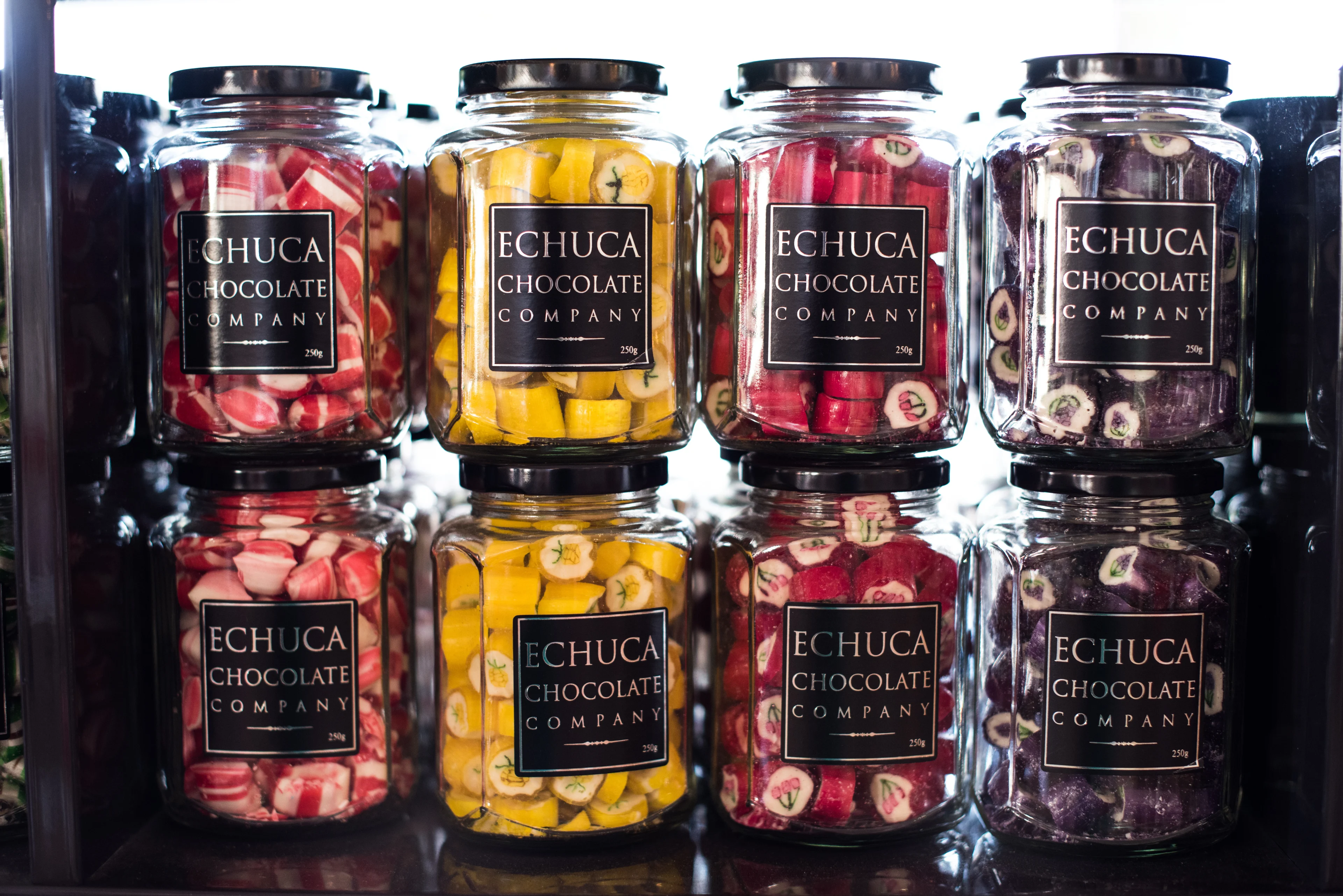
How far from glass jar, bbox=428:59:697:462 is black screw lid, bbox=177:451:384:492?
101 millimetres

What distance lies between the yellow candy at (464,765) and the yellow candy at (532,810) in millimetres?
24

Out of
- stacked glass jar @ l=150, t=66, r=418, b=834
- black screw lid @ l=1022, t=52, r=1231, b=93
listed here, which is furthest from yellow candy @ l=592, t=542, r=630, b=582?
black screw lid @ l=1022, t=52, r=1231, b=93

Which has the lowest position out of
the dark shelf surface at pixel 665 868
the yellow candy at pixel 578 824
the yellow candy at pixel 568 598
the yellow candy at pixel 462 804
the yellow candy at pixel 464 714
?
the dark shelf surface at pixel 665 868

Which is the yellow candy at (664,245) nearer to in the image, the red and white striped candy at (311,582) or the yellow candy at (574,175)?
the yellow candy at (574,175)

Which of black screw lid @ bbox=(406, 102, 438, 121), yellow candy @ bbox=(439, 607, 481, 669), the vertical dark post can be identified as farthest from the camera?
black screw lid @ bbox=(406, 102, 438, 121)

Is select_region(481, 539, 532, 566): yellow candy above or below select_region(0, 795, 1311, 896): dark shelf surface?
above

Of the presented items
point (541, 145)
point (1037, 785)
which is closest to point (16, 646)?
point (541, 145)

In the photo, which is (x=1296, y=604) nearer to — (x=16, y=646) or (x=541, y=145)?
(x=541, y=145)

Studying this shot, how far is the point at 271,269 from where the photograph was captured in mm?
933

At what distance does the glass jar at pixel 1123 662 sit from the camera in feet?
3.11

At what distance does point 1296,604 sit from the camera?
961 mm

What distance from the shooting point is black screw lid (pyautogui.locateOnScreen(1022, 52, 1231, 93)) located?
92cm

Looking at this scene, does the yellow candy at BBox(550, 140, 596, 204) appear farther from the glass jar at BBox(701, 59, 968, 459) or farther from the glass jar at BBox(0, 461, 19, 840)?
the glass jar at BBox(0, 461, 19, 840)

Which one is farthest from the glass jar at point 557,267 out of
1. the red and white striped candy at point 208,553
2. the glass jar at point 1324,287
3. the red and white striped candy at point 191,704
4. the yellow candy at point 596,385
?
the glass jar at point 1324,287
